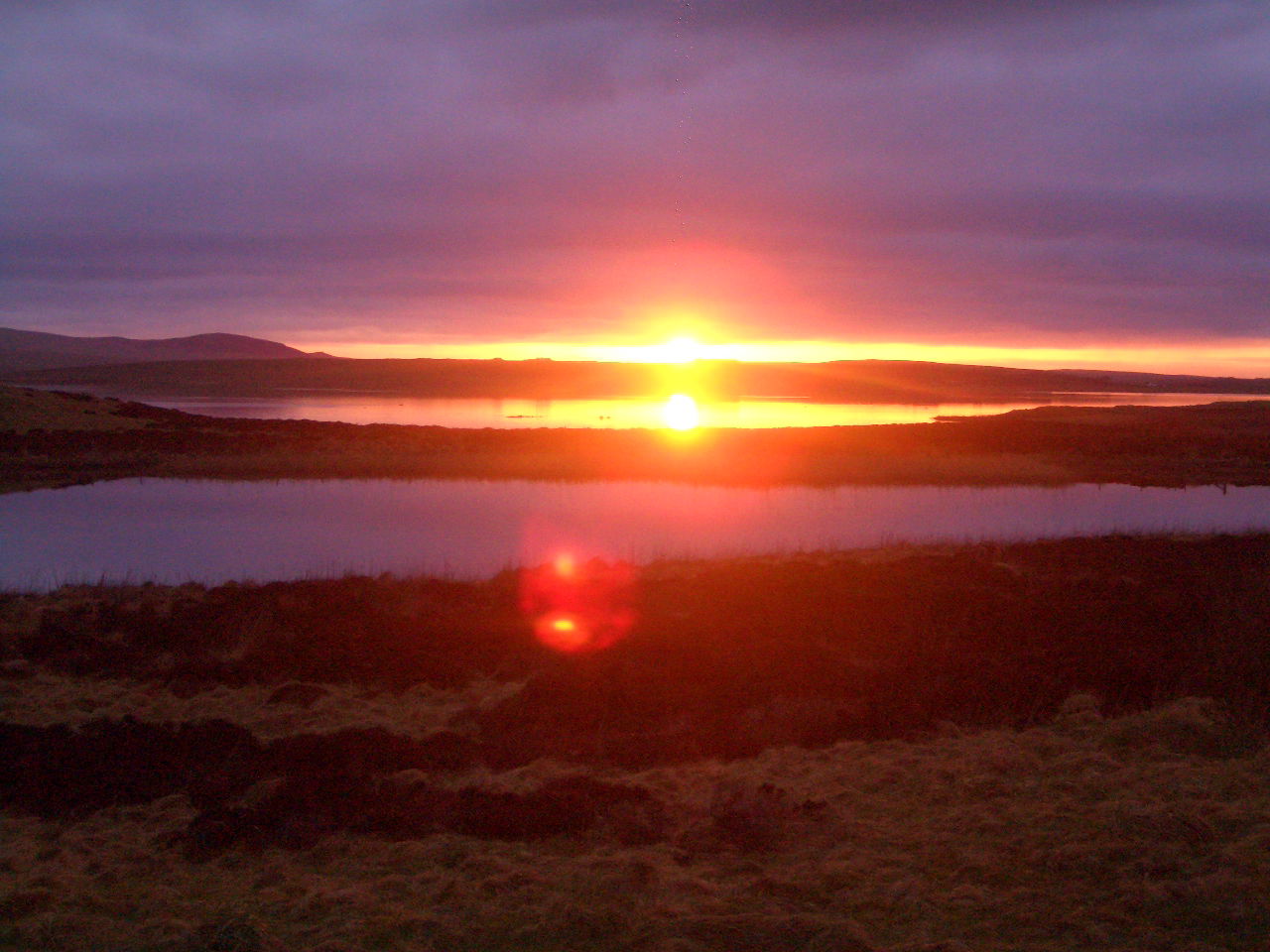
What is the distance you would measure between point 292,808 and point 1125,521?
1508 cm

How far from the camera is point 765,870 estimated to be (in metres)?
5.03

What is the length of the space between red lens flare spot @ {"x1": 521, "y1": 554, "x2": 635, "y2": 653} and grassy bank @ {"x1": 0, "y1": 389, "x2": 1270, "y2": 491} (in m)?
10.5

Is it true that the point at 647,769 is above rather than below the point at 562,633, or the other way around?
below

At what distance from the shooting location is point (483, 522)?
16.9 m

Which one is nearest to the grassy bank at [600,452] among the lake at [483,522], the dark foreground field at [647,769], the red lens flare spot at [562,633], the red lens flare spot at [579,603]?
the lake at [483,522]

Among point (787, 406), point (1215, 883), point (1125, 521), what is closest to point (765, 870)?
point (1215, 883)

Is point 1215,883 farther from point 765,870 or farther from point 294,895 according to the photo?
point 294,895

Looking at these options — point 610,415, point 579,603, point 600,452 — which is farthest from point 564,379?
point 579,603

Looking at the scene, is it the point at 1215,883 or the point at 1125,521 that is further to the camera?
the point at 1125,521

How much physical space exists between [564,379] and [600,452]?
7688 centimetres

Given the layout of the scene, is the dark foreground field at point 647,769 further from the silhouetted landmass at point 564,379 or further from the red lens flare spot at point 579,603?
the silhouetted landmass at point 564,379

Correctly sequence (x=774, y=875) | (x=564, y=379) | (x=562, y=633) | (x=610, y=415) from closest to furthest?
(x=774, y=875) < (x=562, y=633) < (x=610, y=415) < (x=564, y=379)

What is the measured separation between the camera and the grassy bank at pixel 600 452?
23.8m

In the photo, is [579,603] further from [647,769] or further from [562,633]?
[647,769]
